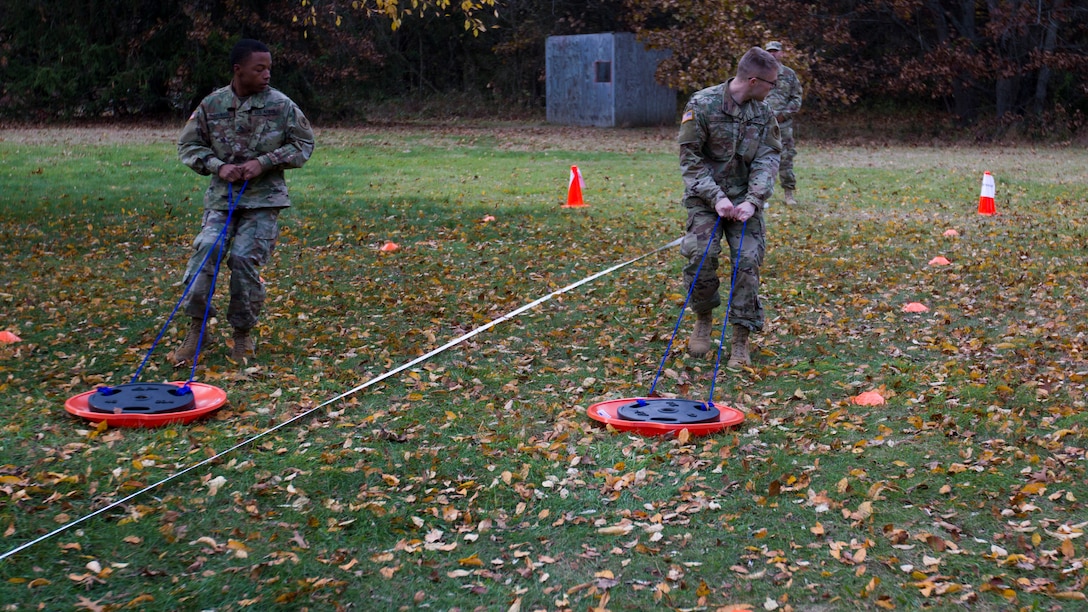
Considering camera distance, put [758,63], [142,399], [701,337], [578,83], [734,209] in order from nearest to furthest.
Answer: [142,399] < [758,63] < [734,209] < [701,337] < [578,83]

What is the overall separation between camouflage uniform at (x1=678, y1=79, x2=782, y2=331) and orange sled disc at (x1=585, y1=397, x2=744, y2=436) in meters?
1.40

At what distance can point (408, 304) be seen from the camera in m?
10.0

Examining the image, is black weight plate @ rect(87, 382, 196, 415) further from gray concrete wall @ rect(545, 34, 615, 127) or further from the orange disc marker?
gray concrete wall @ rect(545, 34, 615, 127)

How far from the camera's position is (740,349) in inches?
318

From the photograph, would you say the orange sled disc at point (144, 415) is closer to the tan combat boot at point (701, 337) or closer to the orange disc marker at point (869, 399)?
the tan combat boot at point (701, 337)

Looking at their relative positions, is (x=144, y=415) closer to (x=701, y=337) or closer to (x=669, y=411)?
(x=669, y=411)

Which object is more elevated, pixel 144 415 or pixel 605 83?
pixel 605 83

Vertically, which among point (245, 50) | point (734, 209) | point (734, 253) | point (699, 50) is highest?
point (699, 50)

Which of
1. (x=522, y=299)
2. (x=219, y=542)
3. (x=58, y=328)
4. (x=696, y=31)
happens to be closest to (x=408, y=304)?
(x=522, y=299)

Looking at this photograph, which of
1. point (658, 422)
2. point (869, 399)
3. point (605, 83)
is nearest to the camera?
point (658, 422)

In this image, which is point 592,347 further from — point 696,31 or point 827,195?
point 696,31

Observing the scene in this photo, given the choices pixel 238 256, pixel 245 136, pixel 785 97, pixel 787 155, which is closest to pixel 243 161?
pixel 245 136

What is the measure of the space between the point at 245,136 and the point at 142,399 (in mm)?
1926

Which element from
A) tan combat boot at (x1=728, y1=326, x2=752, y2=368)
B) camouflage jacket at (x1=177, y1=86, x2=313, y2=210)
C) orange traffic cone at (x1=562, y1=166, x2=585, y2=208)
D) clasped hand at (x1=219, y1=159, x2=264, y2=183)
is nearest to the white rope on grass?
camouflage jacket at (x1=177, y1=86, x2=313, y2=210)
